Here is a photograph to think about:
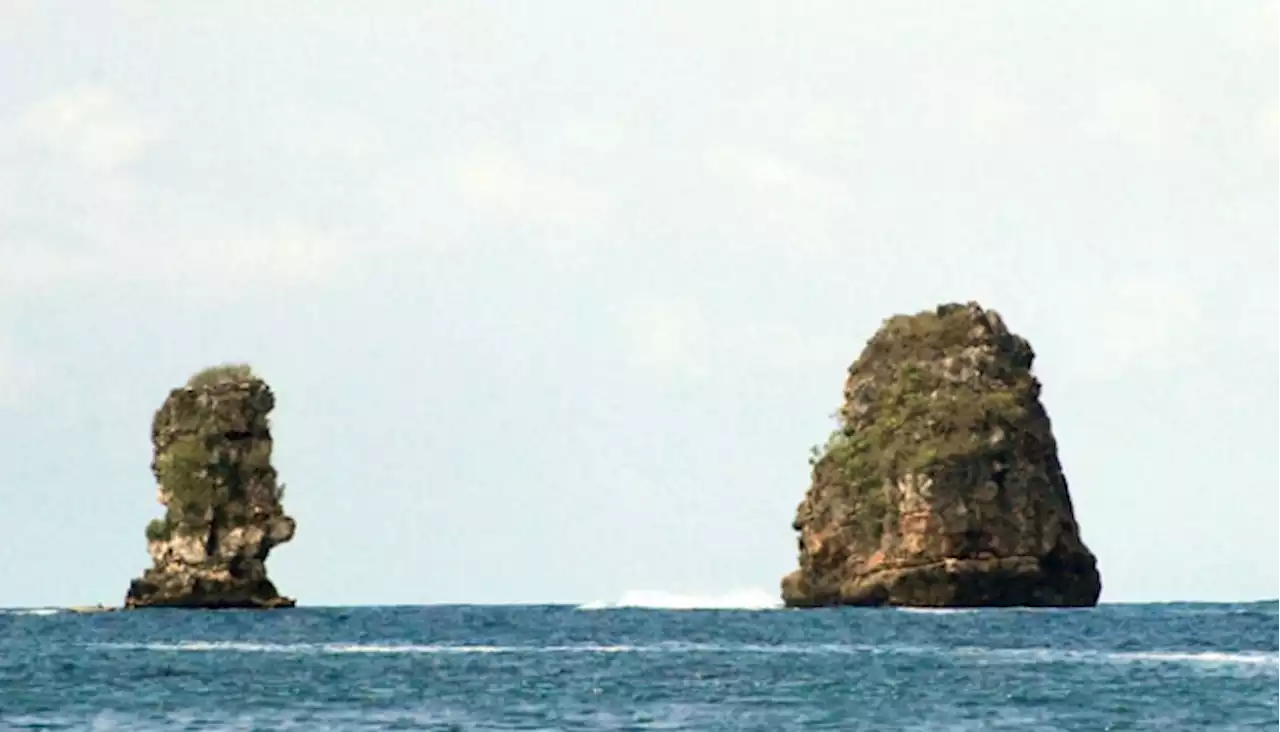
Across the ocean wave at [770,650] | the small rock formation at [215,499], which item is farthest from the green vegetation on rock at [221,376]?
the ocean wave at [770,650]

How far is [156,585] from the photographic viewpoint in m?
184

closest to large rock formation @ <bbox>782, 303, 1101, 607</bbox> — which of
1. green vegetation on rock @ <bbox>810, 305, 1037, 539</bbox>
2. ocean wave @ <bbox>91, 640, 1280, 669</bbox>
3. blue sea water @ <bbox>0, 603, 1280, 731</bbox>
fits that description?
green vegetation on rock @ <bbox>810, 305, 1037, 539</bbox>

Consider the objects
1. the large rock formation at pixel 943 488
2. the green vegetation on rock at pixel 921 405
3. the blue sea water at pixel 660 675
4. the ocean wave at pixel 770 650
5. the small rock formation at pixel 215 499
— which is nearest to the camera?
the blue sea water at pixel 660 675

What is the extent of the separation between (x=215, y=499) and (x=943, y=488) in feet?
161

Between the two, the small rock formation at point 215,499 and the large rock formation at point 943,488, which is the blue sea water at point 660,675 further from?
the small rock formation at point 215,499

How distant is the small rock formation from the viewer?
7126 inches

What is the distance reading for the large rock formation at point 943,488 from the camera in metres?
168

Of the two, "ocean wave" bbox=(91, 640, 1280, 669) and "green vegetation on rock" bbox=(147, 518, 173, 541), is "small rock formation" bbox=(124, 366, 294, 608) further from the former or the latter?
"ocean wave" bbox=(91, 640, 1280, 669)

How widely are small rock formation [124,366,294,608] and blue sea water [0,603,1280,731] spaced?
2808 centimetres

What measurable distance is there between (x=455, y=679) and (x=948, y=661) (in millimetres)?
20275

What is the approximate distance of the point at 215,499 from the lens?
18212 centimetres

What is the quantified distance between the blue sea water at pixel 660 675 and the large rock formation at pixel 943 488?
17.0m

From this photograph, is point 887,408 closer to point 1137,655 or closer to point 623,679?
point 1137,655

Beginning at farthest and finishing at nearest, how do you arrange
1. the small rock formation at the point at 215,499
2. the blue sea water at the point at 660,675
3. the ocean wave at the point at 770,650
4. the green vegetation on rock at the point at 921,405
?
the small rock formation at the point at 215,499, the green vegetation on rock at the point at 921,405, the ocean wave at the point at 770,650, the blue sea water at the point at 660,675
